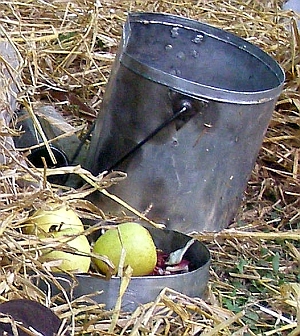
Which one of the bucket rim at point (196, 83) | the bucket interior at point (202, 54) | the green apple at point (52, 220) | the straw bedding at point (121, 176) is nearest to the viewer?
the straw bedding at point (121, 176)

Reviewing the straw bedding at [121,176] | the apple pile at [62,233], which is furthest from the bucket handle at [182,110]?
the apple pile at [62,233]

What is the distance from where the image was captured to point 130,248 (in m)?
1.42

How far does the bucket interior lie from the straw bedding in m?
0.24

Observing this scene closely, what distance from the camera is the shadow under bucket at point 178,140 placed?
1.64m

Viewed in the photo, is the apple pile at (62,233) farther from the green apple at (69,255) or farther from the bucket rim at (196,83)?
the bucket rim at (196,83)

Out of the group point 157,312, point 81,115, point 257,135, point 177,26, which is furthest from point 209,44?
point 157,312

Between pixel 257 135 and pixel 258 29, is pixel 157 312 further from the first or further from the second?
pixel 258 29

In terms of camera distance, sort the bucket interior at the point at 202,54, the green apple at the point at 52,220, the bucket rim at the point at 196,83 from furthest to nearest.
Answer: the bucket interior at the point at 202,54, the bucket rim at the point at 196,83, the green apple at the point at 52,220

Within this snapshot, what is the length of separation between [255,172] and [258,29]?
0.57 meters

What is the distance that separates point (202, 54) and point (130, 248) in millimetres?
744

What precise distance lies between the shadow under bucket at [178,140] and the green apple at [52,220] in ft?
0.97

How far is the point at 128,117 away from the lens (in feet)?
5.61

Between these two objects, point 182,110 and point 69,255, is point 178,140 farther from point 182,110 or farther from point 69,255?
point 69,255

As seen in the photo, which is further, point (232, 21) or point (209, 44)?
point (232, 21)
